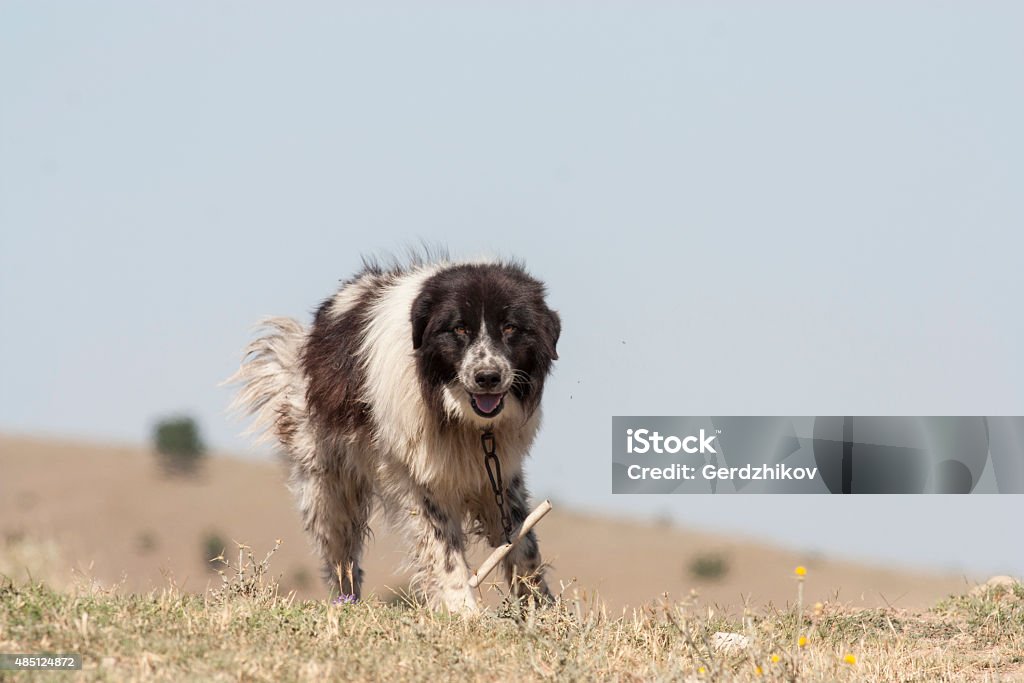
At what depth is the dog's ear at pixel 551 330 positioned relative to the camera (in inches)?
320

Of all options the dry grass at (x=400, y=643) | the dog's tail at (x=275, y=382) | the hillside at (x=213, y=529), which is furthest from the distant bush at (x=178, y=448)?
the dry grass at (x=400, y=643)

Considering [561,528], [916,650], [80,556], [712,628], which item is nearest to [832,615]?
[916,650]

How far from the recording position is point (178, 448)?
17.4m

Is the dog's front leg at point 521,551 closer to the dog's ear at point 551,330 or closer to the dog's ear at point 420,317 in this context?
the dog's ear at point 551,330

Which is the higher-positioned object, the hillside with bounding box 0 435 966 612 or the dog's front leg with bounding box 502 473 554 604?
the dog's front leg with bounding box 502 473 554 604

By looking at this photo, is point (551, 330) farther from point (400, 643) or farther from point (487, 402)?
point (400, 643)

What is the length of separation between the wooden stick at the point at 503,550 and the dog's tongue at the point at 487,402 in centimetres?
66

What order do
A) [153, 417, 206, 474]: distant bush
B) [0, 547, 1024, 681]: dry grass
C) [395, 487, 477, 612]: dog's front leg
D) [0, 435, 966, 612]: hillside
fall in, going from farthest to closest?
[0, 435, 966, 612]: hillside
[153, 417, 206, 474]: distant bush
[395, 487, 477, 612]: dog's front leg
[0, 547, 1024, 681]: dry grass

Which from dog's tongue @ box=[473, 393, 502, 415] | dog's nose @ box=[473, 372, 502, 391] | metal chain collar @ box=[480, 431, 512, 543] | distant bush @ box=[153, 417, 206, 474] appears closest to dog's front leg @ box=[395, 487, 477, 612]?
metal chain collar @ box=[480, 431, 512, 543]

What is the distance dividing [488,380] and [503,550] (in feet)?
3.39

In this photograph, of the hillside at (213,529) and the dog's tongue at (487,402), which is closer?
the dog's tongue at (487,402)

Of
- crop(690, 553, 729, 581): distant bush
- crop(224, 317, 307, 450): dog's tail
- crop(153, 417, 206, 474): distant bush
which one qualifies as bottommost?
crop(690, 553, 729, 581): distant bush

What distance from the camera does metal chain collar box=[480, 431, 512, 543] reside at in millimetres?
8234

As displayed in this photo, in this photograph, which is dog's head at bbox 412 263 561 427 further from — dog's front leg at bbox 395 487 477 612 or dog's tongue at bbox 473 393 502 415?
dog's front leg at bbox 395 487 477 612
